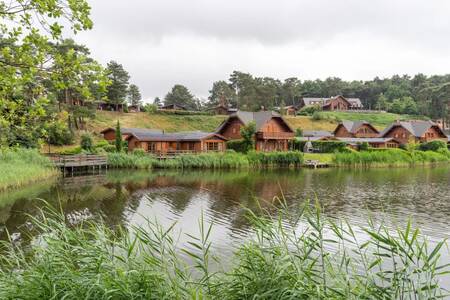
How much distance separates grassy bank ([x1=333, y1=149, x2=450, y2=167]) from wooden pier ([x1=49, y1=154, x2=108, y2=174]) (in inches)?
Result: 1105

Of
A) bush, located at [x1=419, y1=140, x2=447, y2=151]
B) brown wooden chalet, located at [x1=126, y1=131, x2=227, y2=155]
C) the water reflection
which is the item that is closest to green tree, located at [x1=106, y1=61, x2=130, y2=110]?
brown wooden chalet, located at [x1=126, y1=131, x2=227, y2=155]

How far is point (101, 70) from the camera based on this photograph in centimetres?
530

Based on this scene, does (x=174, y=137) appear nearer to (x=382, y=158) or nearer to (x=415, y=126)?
(x=382, y=158)

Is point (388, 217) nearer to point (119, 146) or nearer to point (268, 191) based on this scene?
point (268, 191)

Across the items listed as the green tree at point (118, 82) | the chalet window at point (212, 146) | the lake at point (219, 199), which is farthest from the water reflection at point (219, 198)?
the green tree at point (118, 82)

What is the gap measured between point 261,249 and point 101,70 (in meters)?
3.45

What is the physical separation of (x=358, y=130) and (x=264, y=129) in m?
25.0

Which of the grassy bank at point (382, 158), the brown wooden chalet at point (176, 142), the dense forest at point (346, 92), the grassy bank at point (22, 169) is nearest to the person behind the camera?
the grassy bank at point (22, 169)

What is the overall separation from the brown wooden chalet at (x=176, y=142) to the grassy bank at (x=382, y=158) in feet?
52.9

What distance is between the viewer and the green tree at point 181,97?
102 m

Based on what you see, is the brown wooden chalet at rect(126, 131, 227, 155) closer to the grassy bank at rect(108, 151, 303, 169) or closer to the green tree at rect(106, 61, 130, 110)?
the grassy bank at rect(108, 151, 303, 169)

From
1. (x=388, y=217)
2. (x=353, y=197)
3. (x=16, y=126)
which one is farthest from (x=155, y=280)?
(x=353, y=197)

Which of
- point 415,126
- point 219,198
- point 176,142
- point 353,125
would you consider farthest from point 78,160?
point 415,126

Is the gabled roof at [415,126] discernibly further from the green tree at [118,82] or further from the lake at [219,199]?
the green tree at [118,82]
